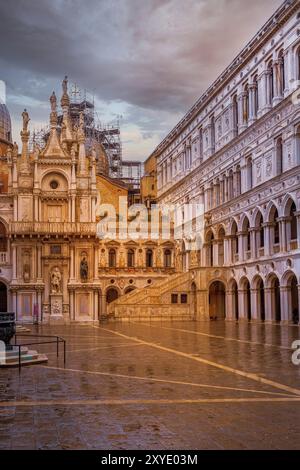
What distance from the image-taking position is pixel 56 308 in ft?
169

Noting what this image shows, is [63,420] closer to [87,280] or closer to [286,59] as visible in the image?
[286,59]

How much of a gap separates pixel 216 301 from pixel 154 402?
4745 centimetres

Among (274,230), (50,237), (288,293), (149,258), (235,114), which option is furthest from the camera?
(149,258)

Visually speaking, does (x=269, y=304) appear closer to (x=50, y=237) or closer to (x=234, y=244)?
(x=234, y=244)

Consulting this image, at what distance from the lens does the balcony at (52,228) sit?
51.3 m

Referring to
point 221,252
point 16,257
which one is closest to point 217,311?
point 221,252

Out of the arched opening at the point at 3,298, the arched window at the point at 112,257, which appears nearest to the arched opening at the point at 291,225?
the arched opening at the point at 3,298

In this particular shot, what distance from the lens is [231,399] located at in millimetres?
12617

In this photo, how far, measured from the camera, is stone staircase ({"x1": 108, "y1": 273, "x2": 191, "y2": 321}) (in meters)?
55.4

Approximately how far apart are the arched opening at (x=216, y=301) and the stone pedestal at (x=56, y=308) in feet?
47.2

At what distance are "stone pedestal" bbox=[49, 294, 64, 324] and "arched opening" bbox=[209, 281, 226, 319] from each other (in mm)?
14396

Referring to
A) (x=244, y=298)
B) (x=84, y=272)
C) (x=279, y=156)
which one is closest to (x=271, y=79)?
(x=279, y=156)

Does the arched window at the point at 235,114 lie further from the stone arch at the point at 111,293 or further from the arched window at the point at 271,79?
the stone arch at the point at 111,293

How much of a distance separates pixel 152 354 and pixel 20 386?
27.5 feet
